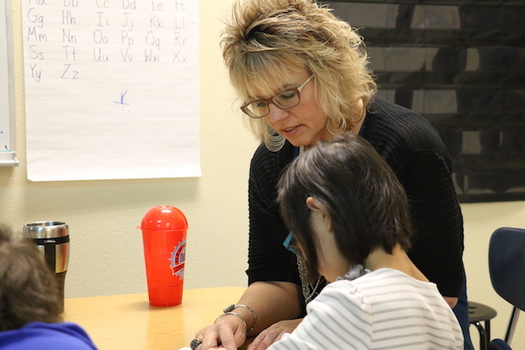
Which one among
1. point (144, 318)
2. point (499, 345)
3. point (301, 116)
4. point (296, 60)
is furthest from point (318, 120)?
point (499, 345)

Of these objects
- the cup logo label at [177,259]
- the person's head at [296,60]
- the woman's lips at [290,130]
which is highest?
the person's head at [296,60]

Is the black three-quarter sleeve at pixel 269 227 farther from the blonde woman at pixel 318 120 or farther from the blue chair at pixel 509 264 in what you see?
the blue chair at pixel 509 264

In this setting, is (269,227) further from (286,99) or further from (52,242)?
(52,242)

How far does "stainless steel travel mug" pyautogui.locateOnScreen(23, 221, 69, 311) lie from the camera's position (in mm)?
1541

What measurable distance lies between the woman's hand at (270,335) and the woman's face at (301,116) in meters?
0.43

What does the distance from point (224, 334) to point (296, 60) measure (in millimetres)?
627

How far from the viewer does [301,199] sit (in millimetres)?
1159

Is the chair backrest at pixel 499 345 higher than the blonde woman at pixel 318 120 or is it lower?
lower

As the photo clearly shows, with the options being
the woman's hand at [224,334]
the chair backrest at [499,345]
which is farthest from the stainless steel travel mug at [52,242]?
the chair backrest at [499,345]

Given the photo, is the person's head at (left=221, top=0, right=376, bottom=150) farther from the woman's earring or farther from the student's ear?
the student's ear

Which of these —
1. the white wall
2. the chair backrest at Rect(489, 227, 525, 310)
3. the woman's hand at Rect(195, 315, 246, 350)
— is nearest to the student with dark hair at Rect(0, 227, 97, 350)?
the woman's hand at Rect(195, 315, 246, 350)

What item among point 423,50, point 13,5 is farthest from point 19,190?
point 423,50

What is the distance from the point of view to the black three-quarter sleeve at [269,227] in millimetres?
1647

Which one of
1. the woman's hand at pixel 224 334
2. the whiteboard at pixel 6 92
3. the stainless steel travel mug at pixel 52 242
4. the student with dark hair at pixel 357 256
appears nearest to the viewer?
the student with dark hair at pixel 357 256
